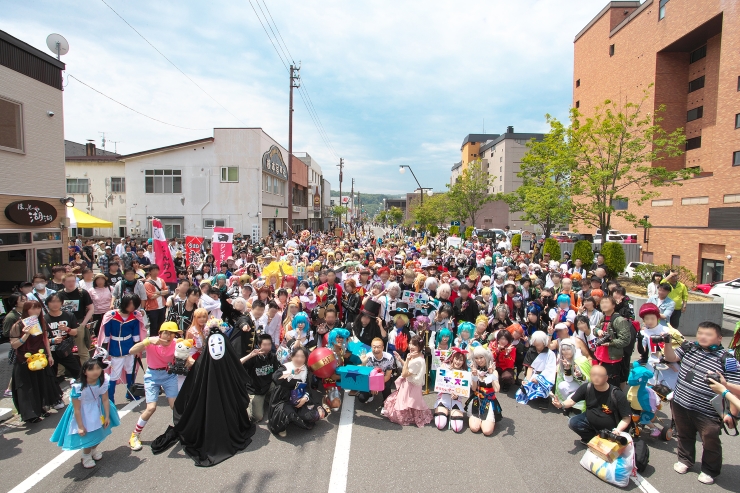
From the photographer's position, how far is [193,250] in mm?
13633

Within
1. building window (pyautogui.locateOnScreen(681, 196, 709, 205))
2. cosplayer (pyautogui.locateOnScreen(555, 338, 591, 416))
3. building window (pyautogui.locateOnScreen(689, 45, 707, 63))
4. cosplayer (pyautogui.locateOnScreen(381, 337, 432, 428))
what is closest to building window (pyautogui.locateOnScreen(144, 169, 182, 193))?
cosplayer (pyautogui.locateOnScreen(381, 337, 432, 428))

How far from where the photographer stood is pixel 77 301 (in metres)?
6.64

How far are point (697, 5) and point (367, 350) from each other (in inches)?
1280

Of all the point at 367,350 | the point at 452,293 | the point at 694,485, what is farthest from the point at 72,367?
the point at 694,485

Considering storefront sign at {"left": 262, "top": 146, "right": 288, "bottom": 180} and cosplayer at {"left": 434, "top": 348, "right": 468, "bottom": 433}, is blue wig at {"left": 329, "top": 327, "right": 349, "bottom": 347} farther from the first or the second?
storefront sign at {"left": 262, "top": 146, "right": 288, "bottom": 180}

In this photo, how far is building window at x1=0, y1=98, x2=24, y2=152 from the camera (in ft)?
33.5

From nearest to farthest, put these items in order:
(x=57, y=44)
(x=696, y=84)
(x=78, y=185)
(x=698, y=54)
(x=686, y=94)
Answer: (x=57, y=44) → (x=698, y=54) → (x=696, y=84) → (x=686, y=94) → (x=78, y=185)

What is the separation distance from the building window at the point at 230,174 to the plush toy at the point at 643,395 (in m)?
29.6

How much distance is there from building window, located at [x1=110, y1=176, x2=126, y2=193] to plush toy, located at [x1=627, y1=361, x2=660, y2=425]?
35.4m

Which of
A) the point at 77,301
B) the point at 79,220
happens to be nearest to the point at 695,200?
the point at 77,301

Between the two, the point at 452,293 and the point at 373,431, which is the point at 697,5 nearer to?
the point at 452,293

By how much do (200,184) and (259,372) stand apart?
2823cm

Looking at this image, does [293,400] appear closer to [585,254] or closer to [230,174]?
[585,254]

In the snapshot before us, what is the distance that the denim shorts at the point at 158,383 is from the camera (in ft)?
16.1
